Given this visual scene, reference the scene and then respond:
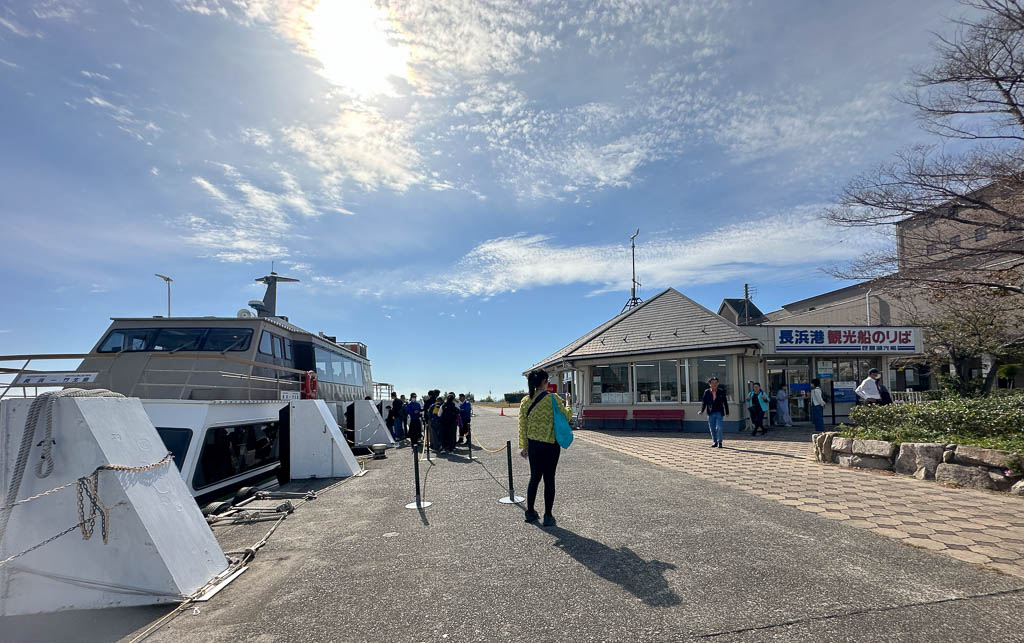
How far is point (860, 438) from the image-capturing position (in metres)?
9.62

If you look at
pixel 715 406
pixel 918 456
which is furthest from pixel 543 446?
pixel 715 406

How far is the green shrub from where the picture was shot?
7902 millimetres

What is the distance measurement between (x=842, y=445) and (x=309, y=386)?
10.6 m

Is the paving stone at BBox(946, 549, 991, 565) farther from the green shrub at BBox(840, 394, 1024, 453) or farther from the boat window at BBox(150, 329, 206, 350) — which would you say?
the boat window at BBox(150, 329, 206, 350)

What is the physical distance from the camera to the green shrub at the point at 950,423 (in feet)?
25.9

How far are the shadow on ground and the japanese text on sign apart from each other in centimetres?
1477

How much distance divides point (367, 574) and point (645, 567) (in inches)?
91.4

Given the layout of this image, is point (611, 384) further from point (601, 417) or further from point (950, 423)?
point (950, 423)

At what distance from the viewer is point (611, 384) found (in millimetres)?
20234

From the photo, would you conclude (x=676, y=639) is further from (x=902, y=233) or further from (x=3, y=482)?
(x=902, y=233)

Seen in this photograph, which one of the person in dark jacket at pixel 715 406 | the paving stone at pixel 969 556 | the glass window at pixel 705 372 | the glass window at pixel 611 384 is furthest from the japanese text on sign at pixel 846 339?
the paving stone at pixel 969 556

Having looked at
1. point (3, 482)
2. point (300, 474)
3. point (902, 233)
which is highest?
point (902, 233)

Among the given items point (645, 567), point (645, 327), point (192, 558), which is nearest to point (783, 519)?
point (645, 567)

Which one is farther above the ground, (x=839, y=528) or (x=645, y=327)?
(x=645, y=327)
